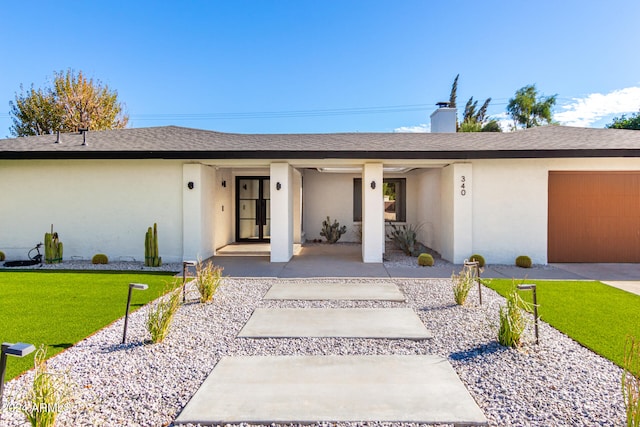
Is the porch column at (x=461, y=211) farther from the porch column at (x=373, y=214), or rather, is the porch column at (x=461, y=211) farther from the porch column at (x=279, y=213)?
the porch column at (x=279, y=213)

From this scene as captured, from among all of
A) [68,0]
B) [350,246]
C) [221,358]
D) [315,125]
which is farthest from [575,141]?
[315,125]

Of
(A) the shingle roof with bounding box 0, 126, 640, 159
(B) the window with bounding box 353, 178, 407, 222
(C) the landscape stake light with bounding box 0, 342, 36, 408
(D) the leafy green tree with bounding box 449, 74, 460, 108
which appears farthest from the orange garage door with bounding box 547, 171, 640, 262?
(D) the leafy green tree with bounding box 449, 74, 460, 108

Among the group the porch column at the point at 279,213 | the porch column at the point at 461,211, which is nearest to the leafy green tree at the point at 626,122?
the porch column at the point at 461,211

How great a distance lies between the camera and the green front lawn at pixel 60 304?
4.88 metres

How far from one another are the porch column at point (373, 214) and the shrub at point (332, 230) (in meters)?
4.82

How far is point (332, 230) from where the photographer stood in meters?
16.0

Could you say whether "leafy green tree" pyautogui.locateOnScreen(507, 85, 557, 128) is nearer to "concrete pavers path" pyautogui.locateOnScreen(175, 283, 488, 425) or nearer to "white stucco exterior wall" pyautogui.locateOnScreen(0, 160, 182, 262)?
"white stucco exterior wall" pyautogui.locateOnScreen(0, 160, 182, 262)

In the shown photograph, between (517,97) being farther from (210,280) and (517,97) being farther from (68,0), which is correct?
(210,280)

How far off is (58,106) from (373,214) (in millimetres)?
27918

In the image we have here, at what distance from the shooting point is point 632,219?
10.9m

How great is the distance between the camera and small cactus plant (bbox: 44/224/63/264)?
10523 mm

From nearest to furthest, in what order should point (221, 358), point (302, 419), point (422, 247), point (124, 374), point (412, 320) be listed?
1. point (302, 419)
2. point (124, 374)
3. point (221, 358)
4. point (412, 320)
5. point (422, 247)

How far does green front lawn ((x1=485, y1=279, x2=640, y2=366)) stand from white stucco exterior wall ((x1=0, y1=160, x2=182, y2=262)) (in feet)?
29.6

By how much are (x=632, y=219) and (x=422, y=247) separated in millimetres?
6389
